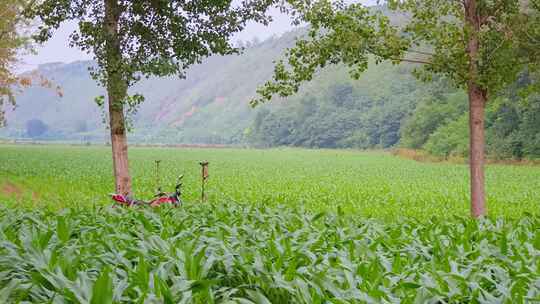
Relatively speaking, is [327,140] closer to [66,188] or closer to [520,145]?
[520,145]

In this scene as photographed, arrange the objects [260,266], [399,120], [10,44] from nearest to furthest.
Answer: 1. [260,266]
2. [10,44]
3. [399,120]


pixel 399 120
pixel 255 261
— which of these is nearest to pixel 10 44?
pixel 255 261

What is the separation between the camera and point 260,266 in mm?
4379

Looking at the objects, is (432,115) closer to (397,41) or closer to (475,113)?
(475,113)

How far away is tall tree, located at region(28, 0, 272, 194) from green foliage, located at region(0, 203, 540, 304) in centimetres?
643

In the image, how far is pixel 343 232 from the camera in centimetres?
670

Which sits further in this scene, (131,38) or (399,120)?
(399,120)

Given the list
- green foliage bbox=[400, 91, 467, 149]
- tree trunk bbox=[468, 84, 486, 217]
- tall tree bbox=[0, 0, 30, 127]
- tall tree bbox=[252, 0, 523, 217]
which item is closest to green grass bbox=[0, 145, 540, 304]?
tree trunk bbox=[468, 84, 486, 217]

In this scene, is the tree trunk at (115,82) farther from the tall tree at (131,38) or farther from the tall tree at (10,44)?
the tall tree at (10,44)

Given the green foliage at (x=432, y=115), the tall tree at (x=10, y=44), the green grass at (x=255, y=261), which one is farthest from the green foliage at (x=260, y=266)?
the green foliage at (x=432, y=115)

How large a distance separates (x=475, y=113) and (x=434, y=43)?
168 cm

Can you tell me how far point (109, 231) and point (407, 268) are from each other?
10.6 feet

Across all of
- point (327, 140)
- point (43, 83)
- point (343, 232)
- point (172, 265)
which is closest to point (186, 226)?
point (343, 232)

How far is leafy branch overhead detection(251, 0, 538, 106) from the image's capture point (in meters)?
12.1
